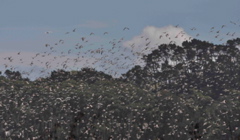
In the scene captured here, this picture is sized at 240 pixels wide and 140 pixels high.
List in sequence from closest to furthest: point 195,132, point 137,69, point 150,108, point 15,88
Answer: point 195,132
point 150,108
point 15,88
point 137,69

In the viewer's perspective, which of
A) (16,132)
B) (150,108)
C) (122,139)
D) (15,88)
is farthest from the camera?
(15,88)

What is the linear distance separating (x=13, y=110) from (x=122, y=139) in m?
27.1

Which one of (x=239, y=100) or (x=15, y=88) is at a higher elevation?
(x=15, y=88)

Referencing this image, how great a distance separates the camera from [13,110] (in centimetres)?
8338

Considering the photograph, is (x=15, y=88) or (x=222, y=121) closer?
(x=222, y=121)

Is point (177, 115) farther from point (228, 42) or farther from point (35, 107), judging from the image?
point (228, 42)

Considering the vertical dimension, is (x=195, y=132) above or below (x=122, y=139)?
above

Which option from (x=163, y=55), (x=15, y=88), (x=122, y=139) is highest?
(x=163, y=55)

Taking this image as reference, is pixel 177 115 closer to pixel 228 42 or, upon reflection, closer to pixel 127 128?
pixel 127 128

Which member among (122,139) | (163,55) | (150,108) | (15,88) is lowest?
(122,139)

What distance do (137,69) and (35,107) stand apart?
47.5 metres

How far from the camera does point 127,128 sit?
252 feet

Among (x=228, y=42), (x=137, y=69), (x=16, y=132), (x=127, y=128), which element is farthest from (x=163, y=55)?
(x=16, y=132)

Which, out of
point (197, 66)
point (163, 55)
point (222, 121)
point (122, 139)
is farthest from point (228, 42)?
point (122, 139)
